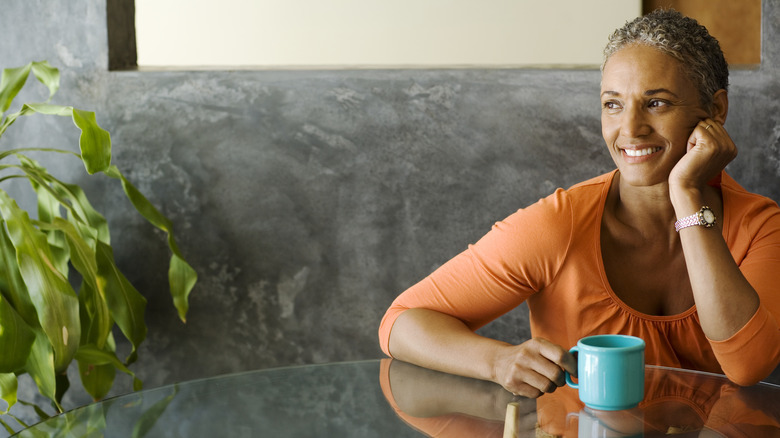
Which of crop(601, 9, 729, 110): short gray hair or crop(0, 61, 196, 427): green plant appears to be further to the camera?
crop(0, 61, 196, 427): green plant

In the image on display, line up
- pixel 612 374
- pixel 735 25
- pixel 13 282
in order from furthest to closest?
1. pixel 735 25
2. pixel 13 282
3. pixel 612 374

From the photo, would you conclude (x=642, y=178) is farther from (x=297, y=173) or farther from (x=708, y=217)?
(x=297, y=173)

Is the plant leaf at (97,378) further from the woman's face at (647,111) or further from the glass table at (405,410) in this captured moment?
the woman's face at (647,111)

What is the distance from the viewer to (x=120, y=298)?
2070 millimetres

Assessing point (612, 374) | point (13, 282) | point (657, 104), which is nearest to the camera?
point (612, 374)

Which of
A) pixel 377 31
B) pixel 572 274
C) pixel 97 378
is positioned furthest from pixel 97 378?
pixel 377 31

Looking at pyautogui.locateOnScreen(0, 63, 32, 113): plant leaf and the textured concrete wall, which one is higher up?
pyautogui.locateOnScreen(0, 63, 32, 113): plant leaf

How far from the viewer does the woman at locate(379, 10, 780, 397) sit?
4.44ft

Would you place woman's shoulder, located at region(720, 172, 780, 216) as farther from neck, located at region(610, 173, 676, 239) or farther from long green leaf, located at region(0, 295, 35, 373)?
long green leaf, located at region(0, 295, 35, 373)

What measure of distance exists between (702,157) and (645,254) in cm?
24

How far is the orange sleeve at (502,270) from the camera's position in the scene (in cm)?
152

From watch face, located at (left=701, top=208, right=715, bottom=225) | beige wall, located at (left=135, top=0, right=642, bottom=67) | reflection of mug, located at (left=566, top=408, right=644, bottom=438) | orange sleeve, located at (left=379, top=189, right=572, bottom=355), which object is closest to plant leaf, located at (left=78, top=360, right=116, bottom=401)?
orange sleeve, located at (left=379, top=189, right=572, bottom=355)

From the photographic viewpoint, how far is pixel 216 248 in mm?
2318

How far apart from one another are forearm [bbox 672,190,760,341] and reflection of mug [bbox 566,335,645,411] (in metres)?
0.29
